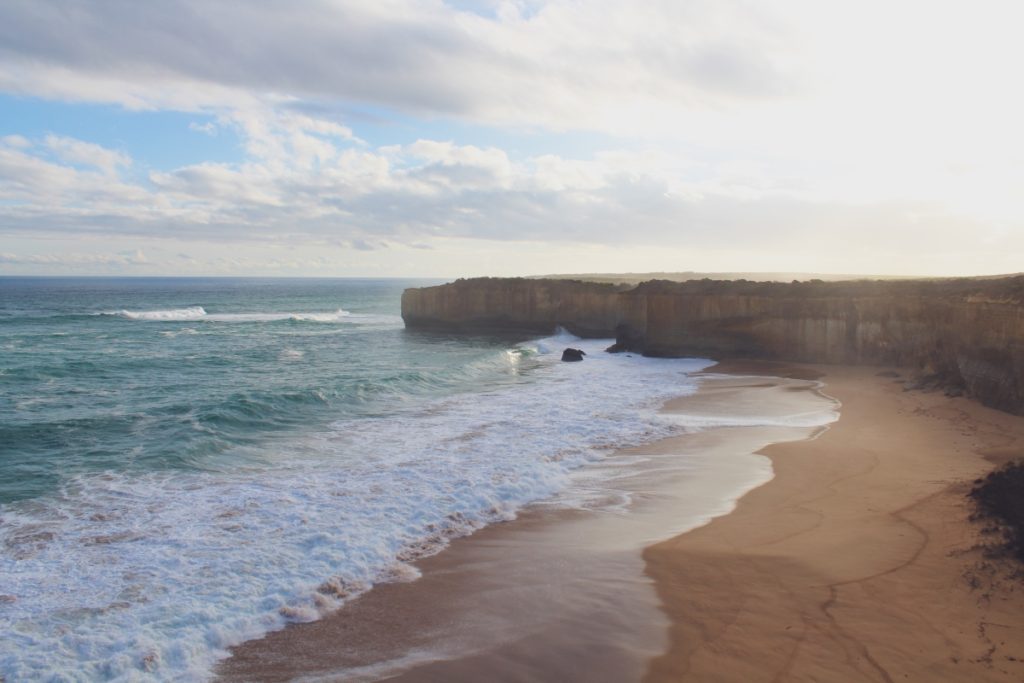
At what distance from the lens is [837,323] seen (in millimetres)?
28172

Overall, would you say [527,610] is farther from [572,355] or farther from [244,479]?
[572,355]

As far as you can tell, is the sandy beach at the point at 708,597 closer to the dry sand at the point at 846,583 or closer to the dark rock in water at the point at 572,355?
the dry sand at the point at 846,583

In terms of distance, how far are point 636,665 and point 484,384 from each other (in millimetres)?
18752

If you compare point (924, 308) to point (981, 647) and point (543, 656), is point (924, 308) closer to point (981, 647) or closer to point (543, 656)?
point (981, 647)

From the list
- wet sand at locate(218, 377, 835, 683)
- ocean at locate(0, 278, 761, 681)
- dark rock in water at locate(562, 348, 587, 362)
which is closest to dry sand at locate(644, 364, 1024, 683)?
wet sand at locate(218, 377, 835, 683)

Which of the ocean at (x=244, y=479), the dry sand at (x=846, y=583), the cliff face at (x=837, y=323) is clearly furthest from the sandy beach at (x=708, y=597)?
the cliff face at (x=837, y=323)

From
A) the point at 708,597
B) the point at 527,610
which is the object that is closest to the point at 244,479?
the point at 527,610

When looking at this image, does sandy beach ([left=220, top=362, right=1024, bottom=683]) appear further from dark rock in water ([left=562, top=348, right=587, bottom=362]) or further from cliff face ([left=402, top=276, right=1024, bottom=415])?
→ dark rock in water ([left=562, top=348, right=587, bottom=362])

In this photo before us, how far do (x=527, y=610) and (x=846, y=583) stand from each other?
3.64 metres

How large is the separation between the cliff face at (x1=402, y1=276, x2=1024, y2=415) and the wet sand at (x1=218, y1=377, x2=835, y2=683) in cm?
1069

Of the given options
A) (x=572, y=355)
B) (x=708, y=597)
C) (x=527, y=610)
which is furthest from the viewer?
(x=572, y=355)

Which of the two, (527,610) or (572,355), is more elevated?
(572,355)

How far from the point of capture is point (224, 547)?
968 cm

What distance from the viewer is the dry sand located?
261 inches
